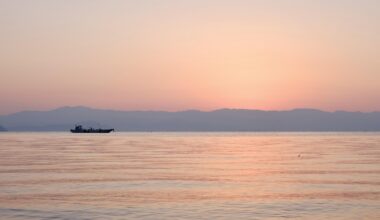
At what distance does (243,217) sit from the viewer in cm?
2912

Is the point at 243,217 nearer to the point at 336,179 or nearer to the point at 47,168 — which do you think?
the point at 336,179

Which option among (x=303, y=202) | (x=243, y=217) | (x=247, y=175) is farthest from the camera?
(x=247, y=175)

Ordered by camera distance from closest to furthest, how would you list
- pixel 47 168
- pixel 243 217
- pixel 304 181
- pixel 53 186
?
pixel 243 217 < pixel 53 186 < pixel 304 181 < pixel 47 168

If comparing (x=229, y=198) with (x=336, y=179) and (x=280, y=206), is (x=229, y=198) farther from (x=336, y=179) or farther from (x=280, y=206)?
(x=336, y=179)

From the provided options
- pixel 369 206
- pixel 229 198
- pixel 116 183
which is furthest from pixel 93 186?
pixel 369 206

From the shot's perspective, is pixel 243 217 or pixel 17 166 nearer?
pixel 243 217

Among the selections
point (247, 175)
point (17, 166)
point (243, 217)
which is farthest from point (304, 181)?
point (17, 166)

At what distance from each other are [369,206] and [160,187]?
16.0 m

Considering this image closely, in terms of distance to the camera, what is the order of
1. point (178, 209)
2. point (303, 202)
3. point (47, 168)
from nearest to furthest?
point (178, 209) → point (303, 202) → point (47, 168)

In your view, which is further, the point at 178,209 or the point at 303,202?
the point at 303,202

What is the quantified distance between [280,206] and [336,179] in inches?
690

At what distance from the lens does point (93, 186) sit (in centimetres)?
4244

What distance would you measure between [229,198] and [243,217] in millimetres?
7067

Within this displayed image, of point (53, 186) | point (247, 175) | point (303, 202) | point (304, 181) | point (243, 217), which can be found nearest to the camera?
point (243, 217)
